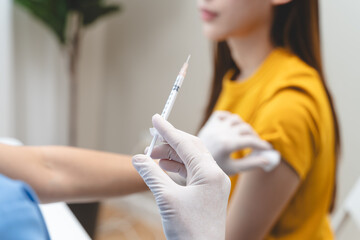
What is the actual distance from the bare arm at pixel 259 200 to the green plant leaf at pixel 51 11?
4.13ft

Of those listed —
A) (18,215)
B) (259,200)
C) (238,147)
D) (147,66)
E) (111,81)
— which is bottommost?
(111,81)

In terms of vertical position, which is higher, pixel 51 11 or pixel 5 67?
pixel 51 11

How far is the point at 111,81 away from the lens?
2066 millimetres

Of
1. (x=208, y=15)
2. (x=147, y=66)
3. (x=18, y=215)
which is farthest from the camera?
(x=147, y=66)

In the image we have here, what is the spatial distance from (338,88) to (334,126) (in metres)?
0.45

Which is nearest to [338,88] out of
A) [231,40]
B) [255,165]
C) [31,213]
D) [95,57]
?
[231,40]

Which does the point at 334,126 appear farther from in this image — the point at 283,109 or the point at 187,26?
the point at 187,26

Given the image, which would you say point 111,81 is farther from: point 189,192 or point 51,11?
point 189,192

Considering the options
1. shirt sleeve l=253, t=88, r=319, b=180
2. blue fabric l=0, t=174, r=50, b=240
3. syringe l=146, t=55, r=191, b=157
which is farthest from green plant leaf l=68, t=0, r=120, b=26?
blue fabric l=0, t=174, r=50, b=240


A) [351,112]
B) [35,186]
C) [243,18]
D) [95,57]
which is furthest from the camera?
[95,57]

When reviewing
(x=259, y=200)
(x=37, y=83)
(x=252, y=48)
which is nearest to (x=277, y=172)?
(x=259, y=200)

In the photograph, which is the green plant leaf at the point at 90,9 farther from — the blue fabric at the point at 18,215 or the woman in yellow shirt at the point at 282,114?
the blue fabric at the point at 18,215

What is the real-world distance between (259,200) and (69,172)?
1.15 ft

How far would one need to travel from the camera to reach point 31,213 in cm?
27
